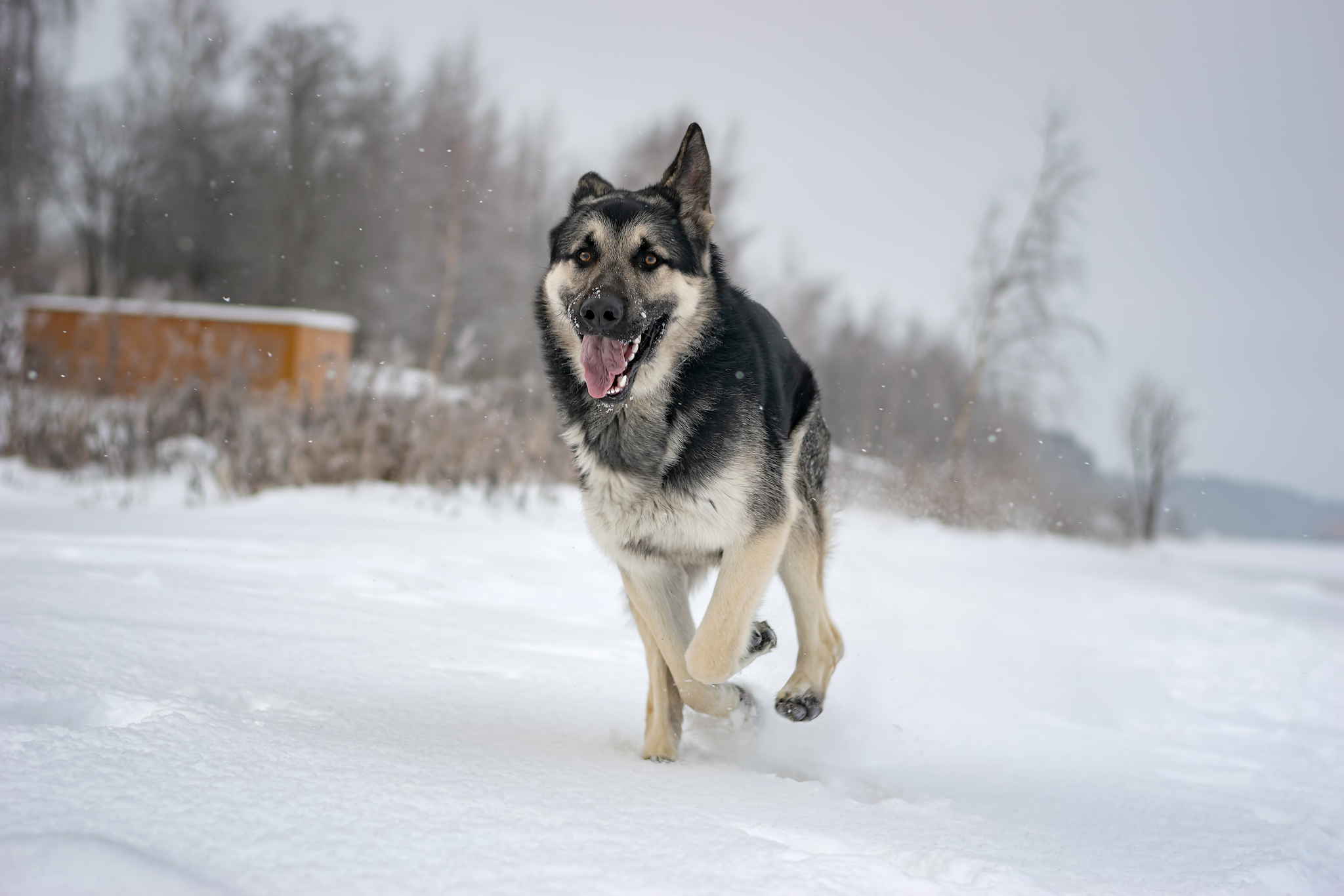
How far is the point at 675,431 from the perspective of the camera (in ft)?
9.34

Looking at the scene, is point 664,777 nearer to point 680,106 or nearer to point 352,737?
point 352,737

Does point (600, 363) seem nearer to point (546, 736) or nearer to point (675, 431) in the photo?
point (675, 431)

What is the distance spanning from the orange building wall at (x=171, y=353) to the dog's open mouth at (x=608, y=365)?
5543 millimetres

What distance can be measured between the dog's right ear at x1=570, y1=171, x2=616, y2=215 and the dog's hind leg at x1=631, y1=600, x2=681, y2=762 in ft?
5.20

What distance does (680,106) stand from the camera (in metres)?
21.0

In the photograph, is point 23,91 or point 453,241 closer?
point 23,91

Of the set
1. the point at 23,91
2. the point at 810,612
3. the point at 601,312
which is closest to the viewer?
the point at 601,312

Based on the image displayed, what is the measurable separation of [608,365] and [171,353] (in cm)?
804

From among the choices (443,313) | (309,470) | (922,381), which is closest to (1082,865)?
(309,470)

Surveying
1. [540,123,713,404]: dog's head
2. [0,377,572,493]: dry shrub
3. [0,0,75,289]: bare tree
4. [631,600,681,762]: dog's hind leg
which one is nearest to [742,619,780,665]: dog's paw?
[631,600,681,762]: dog's hind leg

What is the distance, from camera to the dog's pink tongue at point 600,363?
277 centimetres

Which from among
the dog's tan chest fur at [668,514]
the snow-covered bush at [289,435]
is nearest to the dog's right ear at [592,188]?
the dog's tan chest fur at [668,514]

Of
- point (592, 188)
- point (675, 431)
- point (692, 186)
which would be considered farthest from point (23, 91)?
point (675, 431)

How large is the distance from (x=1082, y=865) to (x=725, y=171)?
1993 cm
